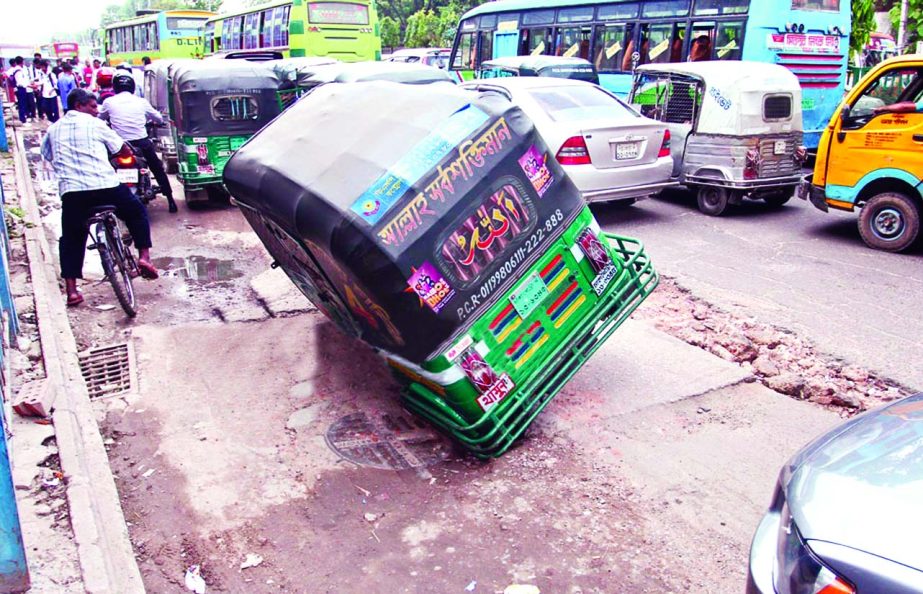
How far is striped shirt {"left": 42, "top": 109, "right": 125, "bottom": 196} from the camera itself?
610 cm

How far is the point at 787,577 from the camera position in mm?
2127

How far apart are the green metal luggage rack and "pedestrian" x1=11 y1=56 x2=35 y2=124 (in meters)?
21.7

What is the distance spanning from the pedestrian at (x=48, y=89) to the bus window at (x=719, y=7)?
637 inches

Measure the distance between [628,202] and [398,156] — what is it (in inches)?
278

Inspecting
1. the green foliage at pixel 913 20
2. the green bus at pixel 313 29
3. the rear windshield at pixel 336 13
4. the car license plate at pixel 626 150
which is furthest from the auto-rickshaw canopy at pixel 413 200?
the rear windshield at pixel 336 13

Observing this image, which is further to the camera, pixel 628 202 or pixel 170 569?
pixel 628 202

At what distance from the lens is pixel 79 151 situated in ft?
20.0

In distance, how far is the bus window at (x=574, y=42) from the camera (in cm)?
1521

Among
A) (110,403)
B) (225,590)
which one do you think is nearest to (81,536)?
(225,590)

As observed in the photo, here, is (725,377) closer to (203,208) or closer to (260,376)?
(260,376)

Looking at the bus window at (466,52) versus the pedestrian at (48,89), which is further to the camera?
the pedestrian at (48,89)

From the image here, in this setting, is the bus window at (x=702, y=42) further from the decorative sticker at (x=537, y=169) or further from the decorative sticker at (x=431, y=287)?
the decorative sticker at (x=431, y=287)

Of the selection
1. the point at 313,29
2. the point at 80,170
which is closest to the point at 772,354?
the point at 80,170

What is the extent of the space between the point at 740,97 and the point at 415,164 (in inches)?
254
